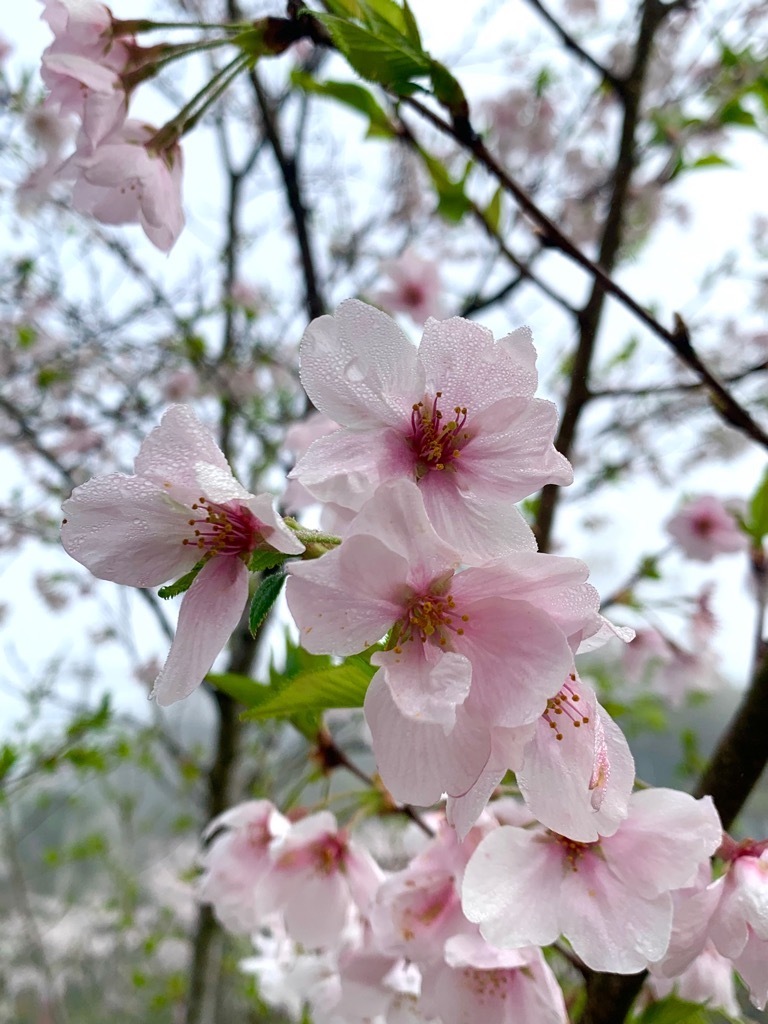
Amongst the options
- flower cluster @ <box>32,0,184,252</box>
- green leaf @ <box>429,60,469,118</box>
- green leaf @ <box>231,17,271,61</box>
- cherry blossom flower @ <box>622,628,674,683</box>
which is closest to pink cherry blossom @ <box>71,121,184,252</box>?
flower cluster @ <box>32,0,184,252</box>

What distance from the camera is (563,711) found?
1.29ft

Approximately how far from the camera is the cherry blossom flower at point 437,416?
1.26ft

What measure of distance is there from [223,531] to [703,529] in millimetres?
1719

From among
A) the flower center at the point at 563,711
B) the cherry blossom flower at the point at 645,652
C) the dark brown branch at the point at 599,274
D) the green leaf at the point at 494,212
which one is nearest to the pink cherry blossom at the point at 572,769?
the flower center at the point at 563,711

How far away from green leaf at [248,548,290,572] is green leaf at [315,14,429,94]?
1.22 feet

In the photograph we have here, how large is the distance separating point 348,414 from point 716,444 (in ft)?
12.4

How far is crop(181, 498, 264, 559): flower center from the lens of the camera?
1.32 ft

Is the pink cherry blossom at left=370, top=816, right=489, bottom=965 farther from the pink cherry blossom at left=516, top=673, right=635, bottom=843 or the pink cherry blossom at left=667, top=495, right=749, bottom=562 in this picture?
the pink cherry blossom at left=667, top=495, right=749, bottom=562

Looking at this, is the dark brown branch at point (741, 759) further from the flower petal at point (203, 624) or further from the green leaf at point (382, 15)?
the green leaf at point (382, 15)

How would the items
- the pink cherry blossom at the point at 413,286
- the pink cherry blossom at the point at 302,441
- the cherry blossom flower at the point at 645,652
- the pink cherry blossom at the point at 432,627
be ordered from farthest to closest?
the cherry blossom flower at the point at 645,652 < the pink cherry blossom at the point at 413,286 < the pink cherry blossom at the point at 302,441 < the pink cherry blossom at the point at 432,627

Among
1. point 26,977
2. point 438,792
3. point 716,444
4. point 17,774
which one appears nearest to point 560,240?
point 438,792

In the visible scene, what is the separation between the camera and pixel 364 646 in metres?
0.36

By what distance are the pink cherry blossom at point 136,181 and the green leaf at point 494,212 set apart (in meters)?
0.44

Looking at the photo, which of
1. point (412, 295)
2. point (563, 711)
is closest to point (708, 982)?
point (563, 711)
